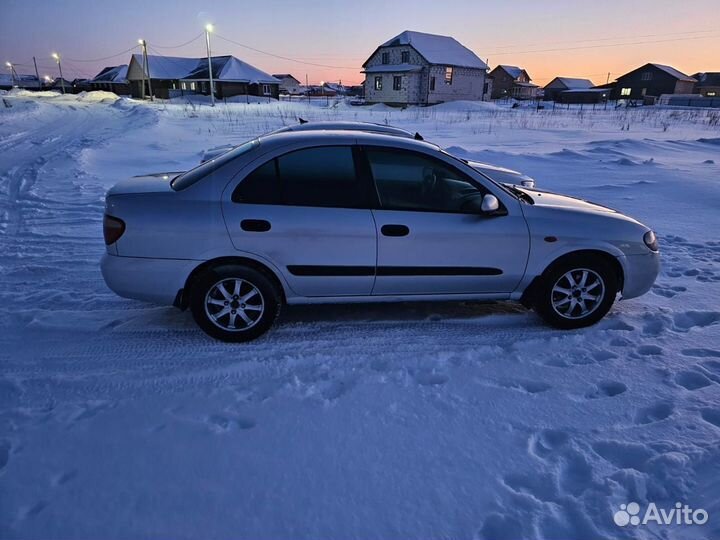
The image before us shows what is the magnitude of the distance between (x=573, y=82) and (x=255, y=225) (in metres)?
104

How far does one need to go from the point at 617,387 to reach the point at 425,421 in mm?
1462

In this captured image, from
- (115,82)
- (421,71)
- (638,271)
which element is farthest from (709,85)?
(638,271)

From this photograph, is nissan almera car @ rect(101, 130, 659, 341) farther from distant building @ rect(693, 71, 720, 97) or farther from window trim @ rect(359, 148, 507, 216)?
distant building @ rect(693, 71, 720, 97)

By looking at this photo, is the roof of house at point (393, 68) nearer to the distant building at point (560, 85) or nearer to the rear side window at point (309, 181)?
the rear side window at point (309, 181)

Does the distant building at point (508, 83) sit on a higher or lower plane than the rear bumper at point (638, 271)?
higher

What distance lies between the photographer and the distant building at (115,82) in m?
73.8

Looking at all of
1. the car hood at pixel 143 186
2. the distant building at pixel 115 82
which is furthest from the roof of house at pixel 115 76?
the car hood at pixel 143 186

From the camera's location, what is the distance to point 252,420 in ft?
9.73

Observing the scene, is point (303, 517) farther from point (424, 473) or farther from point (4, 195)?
point (4, 195)

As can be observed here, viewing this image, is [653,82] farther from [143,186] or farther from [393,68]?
[143,186]

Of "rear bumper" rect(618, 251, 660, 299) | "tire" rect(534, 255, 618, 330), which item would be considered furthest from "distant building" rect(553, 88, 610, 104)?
"tire" rect(534, 255, 618, 330)

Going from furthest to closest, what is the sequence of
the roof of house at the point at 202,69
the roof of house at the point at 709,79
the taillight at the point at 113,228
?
the roof of house at the point at 709,79 → the roof of house at the point at 202,69 → the taillight at the point at 113,228

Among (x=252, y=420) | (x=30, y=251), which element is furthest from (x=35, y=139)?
(x=252, y=420)

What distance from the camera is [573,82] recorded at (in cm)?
9188
